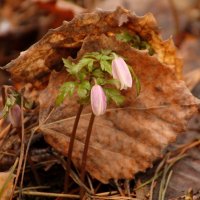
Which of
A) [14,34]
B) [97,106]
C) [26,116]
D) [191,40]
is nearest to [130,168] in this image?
[97,106]

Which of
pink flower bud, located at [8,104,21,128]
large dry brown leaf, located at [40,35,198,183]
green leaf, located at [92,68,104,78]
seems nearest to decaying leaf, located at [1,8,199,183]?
large dry brown leaf, located at [40,35,198,183]

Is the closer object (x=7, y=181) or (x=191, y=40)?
(x=7, y=181)

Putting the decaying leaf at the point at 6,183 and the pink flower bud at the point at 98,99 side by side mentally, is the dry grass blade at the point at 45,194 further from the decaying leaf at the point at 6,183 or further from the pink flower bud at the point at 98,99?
the pink flower bud at the point at 98,99

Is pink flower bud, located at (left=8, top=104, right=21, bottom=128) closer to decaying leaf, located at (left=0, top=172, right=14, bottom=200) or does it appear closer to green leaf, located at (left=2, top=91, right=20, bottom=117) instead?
green leaf, located at (left=2, top=91, right=20, bottom=117)

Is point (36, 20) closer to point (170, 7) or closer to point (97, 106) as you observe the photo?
point (170, 7)

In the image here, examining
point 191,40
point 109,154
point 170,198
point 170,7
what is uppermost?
point 170,7

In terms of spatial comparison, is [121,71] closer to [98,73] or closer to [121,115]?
[98,73]

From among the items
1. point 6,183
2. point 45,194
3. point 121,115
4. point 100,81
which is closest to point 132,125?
point 121,115
